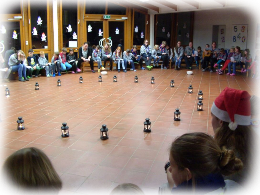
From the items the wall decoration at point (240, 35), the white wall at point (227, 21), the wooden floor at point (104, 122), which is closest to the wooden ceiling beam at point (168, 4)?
the white wall at point (227, 21)

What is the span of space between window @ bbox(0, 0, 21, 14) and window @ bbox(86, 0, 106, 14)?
293 centimetres

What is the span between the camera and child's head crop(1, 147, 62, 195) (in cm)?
129

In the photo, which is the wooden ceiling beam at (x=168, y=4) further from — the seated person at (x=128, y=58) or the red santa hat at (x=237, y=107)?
the red santa hat at (x=237, y=107)

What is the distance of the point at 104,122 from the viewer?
16.7ft

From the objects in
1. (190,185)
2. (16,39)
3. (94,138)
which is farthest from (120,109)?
(16,39)

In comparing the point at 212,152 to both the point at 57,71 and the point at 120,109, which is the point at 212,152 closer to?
the point at 120,109

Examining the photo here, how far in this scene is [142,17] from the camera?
13.4 metres

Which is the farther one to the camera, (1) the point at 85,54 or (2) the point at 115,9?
(2) the point at 115,9

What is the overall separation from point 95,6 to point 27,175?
38.6 feet

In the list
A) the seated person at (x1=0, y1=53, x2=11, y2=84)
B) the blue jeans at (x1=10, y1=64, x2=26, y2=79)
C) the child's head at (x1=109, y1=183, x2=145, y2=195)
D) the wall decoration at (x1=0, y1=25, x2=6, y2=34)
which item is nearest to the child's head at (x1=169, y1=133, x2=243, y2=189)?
the child's head at (x1=109, y1=183, x2=145, y2=195)

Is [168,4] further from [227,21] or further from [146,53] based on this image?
[227,21]

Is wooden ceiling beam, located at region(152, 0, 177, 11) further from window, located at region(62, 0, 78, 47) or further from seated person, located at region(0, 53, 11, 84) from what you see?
seated person, located at region(0, 53, 11, 84)

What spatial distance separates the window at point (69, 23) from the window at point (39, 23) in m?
0.83

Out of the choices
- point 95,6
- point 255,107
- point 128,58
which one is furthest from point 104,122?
point 95,6
